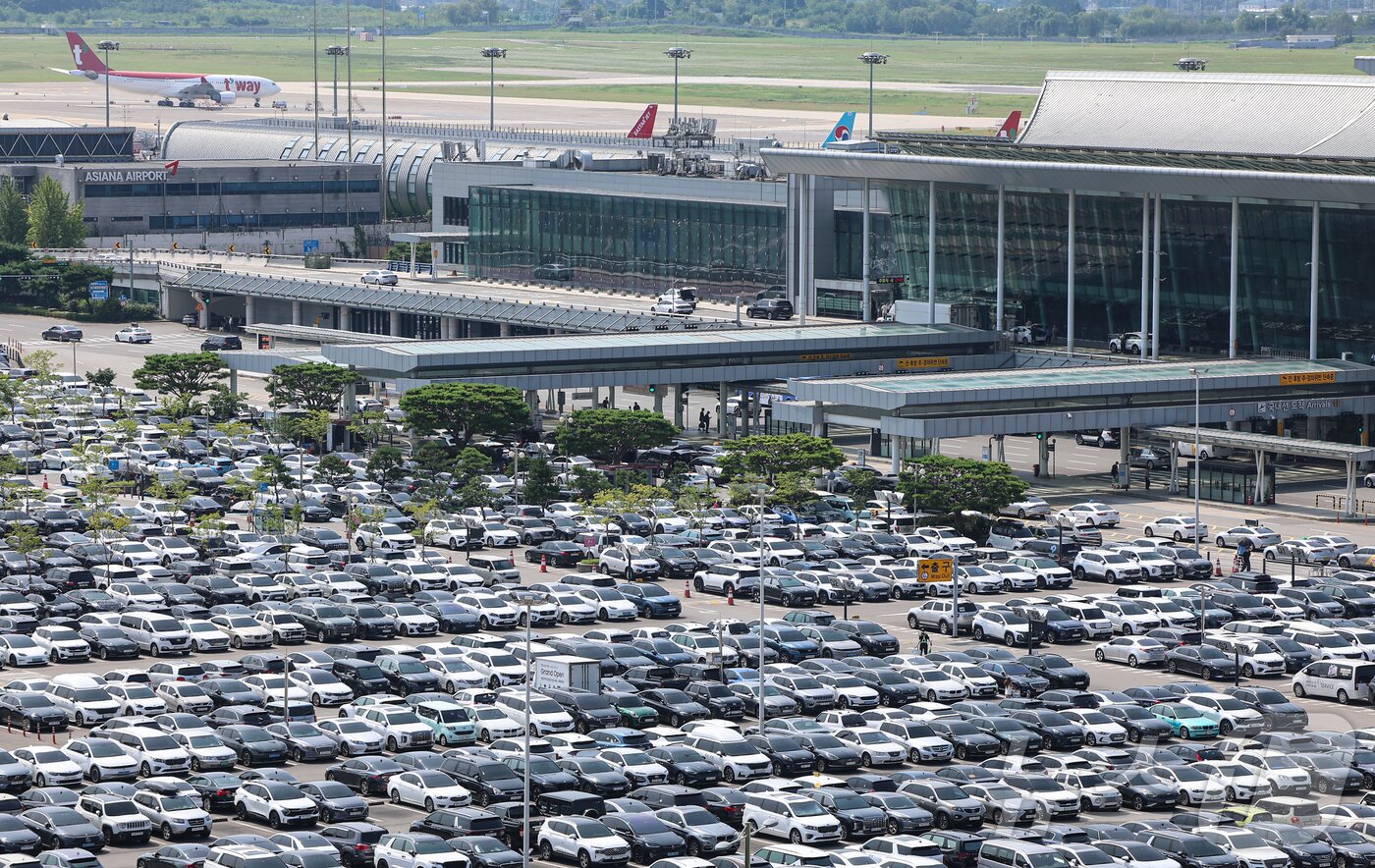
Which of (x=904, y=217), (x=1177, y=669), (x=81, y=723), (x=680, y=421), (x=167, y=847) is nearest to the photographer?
(x=167, y=847)

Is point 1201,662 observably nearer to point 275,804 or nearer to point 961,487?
point 961,487

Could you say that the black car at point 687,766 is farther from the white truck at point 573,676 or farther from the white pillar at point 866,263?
the white pillar at point 866,263

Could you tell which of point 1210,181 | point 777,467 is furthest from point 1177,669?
point 1210,181

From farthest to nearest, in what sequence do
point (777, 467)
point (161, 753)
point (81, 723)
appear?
1. point (777, 467)
2. point (81, 723)
3. point (161, 753)

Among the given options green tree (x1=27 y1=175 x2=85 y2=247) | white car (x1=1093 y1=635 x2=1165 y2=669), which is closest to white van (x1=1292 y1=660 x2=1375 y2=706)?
white car (x1=1093 y1=635 x2=1165 y2=669)

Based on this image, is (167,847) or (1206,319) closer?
(167,847)

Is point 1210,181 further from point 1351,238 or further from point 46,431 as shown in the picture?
point 46,431
